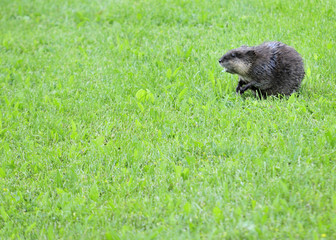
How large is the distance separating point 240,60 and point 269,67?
45cm

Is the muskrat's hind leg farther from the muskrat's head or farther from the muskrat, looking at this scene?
the muskrat's head

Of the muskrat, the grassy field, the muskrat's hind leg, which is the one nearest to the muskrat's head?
the muskrat

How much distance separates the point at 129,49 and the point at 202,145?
417 centimetres

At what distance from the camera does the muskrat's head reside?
654 cm

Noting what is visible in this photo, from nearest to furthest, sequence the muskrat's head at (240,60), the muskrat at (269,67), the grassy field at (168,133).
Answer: the grassy field at (168,133)
the muskrat at (269,67)
the muskrat's head at (240,60)

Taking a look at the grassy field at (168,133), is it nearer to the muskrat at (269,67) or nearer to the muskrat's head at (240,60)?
the muskrat at (269,67)

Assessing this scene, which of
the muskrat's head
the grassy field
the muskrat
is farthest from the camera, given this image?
the muskrat's head

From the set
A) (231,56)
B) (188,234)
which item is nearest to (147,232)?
(188,234)

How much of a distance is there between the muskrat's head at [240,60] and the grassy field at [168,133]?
1.46ft

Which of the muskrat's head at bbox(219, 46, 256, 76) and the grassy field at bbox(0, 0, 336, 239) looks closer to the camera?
the grassy field at bbox(0, 0, 336, 239)

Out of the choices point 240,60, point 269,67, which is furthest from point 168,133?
point 269,67

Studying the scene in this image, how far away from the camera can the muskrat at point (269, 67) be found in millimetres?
6414

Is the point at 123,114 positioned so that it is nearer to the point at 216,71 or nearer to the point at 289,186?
→ the point at 216,71

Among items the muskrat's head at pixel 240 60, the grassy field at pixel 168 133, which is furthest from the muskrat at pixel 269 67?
the grassy field at pixel 168 133
